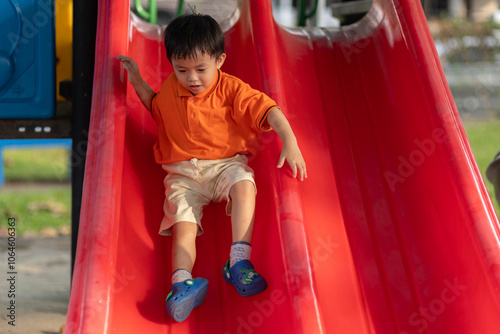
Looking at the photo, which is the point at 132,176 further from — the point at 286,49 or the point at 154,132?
the point at 286,49

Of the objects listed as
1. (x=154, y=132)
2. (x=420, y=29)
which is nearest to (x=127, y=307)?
(x=154, y=132)

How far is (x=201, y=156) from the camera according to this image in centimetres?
260

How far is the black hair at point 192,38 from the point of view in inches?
97.0

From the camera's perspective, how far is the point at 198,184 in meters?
2.59

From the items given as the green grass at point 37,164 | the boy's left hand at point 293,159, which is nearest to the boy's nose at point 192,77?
the boy's left hand at point 293,159

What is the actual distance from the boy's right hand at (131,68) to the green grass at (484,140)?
547 cm

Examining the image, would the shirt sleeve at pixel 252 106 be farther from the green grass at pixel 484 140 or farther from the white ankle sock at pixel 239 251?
the green grass at pixel 484 140

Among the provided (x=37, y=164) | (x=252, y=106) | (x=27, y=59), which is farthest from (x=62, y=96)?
(x=37, y=164)

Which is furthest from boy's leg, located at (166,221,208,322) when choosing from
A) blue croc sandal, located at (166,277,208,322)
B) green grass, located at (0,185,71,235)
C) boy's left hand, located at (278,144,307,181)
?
green grass, located at (0,185,71,235)

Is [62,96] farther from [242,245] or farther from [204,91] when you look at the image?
[242,245]

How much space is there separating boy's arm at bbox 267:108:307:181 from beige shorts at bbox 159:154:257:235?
17 cm

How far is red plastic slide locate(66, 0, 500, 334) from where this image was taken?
7.36 feet

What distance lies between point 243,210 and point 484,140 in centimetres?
756

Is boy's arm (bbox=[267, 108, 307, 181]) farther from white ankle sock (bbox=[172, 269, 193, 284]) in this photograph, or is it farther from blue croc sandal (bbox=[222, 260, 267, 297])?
white ankle sock (bbox=[172, 269, 193, 284])
